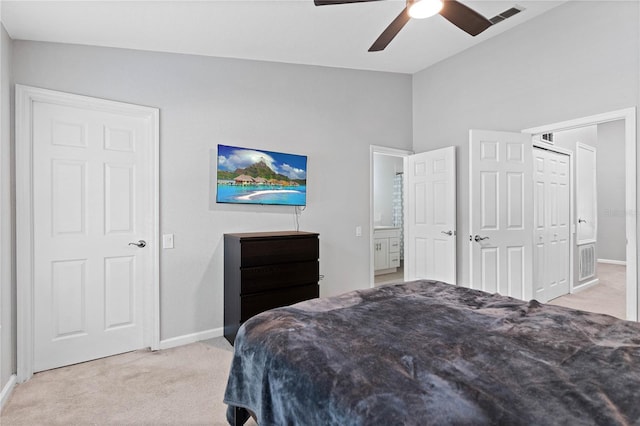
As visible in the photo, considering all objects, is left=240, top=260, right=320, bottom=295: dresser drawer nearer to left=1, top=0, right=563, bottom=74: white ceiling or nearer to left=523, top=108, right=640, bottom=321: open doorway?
left=1, top=0, right=563, bottom=74: white ceiling

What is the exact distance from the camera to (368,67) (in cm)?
421

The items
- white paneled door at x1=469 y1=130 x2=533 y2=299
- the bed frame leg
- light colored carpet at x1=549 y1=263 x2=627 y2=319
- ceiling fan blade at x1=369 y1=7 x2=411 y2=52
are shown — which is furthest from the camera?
light colored carpet at x1=549 y1=263 x2=627 y2=319

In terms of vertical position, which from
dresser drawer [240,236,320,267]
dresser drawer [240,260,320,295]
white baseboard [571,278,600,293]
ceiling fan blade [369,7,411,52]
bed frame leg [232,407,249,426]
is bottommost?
white baseboard [571,278,600,293]

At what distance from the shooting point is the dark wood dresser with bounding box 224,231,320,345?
118 inches

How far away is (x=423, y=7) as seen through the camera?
6.25ft

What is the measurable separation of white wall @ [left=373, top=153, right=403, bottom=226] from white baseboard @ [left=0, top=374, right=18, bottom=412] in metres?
5.63

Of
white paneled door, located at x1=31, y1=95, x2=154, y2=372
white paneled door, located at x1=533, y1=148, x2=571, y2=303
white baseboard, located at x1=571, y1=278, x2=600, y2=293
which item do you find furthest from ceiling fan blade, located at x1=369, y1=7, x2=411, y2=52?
white baseboard, located at x1=571, y1=278, x2=600, y2=293

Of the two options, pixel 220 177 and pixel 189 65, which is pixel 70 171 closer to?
pixel 220 177

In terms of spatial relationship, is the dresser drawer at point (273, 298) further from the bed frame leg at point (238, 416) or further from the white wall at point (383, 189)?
the white wall at point (383, 189)

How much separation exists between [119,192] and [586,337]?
3373mm

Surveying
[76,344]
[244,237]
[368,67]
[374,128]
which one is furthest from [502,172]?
[76,344]

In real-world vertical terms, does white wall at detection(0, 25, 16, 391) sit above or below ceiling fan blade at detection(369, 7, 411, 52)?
below

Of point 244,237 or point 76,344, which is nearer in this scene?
point 76,344

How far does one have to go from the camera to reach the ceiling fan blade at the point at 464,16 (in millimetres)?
1885
